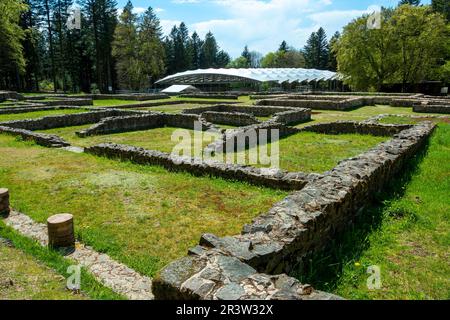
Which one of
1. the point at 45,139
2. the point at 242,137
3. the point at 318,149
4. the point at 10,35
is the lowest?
the point at 318,149

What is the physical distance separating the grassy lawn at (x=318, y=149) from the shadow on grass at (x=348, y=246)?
2.38m

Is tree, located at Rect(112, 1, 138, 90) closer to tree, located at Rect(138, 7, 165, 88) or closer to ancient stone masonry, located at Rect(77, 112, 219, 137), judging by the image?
tree, located at Rect(138, 7, 165, 88)

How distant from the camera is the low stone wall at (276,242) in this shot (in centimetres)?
306

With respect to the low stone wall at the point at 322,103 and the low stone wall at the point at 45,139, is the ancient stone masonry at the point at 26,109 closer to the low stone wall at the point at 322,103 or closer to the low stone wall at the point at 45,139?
the low stone wall at the point at 45,139

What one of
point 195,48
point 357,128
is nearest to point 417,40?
point 357,128

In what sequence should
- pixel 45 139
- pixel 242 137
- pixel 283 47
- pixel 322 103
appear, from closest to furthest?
pixel 45 139, pixel 242 137, pixel 322 103, pixel 283 47

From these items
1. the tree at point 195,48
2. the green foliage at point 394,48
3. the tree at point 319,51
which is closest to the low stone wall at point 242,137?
the green foliage at point 394,48

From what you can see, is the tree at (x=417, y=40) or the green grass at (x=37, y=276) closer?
the green grass at (x=37, y=276)

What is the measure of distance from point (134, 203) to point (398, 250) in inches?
182

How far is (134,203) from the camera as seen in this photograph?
6805 mm

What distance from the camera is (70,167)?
30.9 feet

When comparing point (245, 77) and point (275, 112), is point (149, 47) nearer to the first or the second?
point (245, 77)

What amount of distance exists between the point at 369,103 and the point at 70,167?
25159 mm

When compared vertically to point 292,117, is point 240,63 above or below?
above
